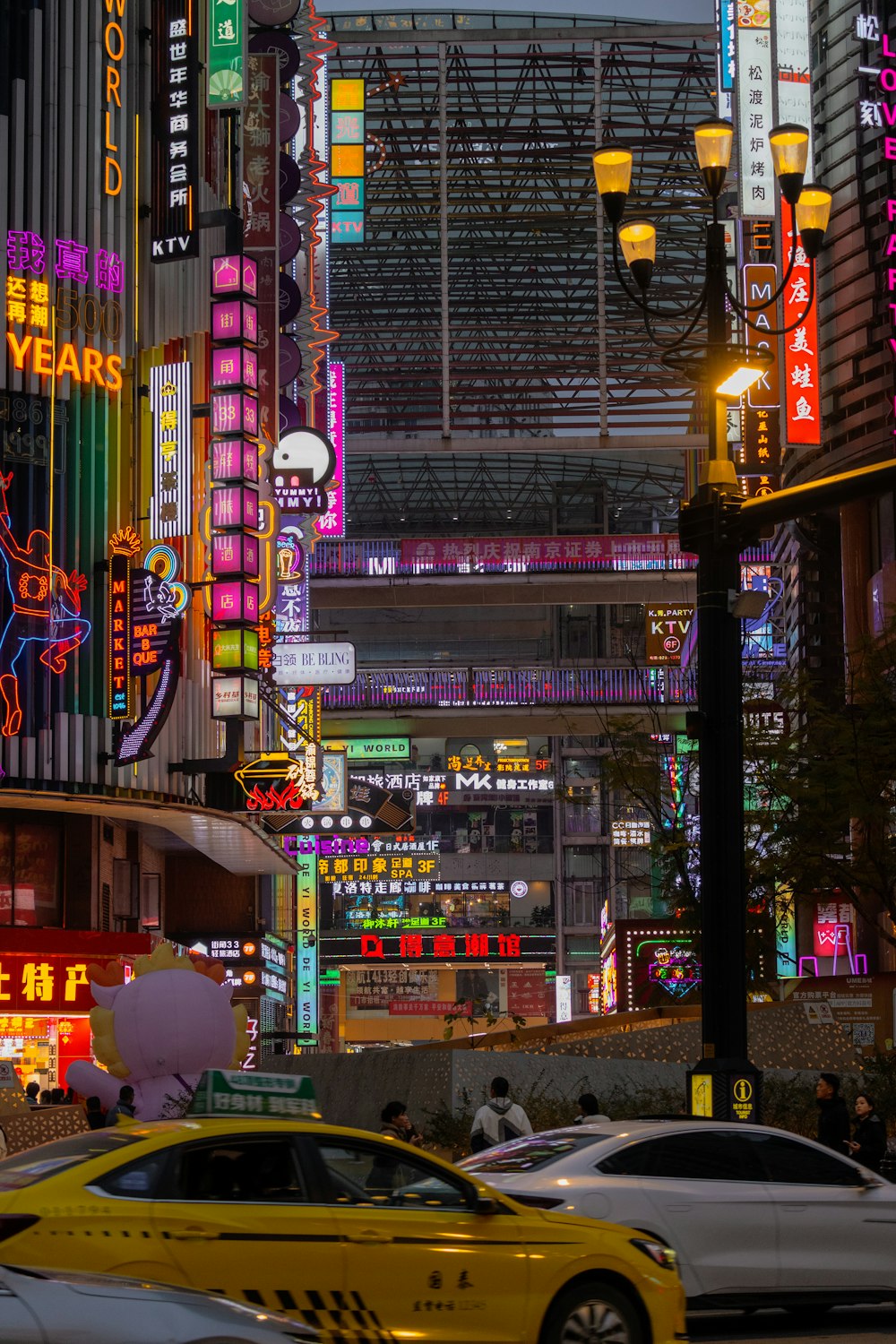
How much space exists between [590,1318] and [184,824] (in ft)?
79.7

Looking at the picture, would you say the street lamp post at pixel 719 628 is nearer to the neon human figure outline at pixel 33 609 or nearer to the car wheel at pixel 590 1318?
the car wheel at pixel 590 1318

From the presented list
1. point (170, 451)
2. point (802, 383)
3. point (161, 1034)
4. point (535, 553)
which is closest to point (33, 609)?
point (170, 451)

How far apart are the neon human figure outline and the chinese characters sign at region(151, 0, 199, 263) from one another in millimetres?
5082

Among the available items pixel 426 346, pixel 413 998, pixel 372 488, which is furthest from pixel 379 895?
pixel 426 346

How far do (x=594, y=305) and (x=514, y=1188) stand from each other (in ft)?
189

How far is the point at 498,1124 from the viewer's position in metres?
15.8

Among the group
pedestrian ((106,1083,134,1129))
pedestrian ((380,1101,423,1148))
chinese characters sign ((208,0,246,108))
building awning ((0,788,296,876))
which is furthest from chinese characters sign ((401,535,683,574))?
pedestrian ((380,1101,423,1148))

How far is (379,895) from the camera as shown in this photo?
8262 centimetres

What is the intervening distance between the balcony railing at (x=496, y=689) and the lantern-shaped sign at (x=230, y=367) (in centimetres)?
2632

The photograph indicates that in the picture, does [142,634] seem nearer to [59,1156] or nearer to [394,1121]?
[394,1121]

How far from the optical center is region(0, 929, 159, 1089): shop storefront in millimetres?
30297

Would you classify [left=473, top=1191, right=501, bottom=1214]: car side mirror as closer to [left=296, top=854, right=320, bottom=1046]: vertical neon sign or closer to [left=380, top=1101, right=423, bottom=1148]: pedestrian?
[left=380, top=1101, right=423, bottom=1148]: pedestrian

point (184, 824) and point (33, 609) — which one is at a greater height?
point (33, 609)

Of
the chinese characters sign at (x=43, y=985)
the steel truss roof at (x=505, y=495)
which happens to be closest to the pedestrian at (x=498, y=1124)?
the chinese characters sign at (x=43, y=985)
